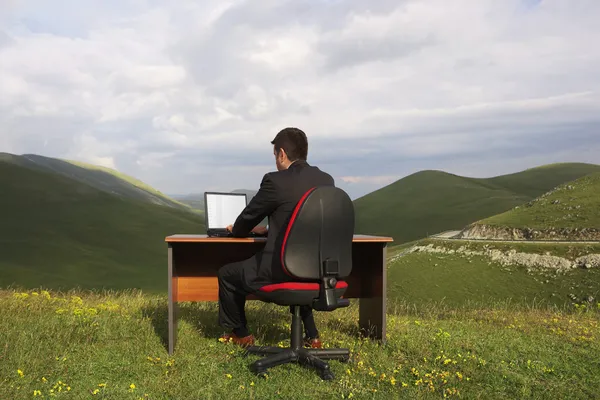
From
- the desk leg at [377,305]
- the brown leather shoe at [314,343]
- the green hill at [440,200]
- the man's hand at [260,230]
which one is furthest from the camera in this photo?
the green hill at [440,200]

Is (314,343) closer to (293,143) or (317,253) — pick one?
(317,253)

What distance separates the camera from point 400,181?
134 meters

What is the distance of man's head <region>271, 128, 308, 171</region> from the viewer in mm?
4617

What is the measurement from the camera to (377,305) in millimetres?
6133

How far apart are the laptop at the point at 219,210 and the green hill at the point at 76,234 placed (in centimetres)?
3821

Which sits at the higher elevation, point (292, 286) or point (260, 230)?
point (260, 230)

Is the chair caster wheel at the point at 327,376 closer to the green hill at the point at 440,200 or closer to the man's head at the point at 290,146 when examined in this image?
the man's head at the point at 290,146

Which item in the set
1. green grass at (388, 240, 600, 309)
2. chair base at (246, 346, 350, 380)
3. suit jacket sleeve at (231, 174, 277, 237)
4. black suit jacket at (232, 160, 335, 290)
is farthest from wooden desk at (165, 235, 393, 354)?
green grass at (388, 240, 600, 309)

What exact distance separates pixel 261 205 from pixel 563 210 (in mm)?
62809

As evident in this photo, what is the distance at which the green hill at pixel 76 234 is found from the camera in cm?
5122

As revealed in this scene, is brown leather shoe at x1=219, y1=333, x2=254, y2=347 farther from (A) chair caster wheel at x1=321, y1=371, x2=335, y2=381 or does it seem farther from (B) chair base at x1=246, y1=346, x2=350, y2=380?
(A) chair caster wheel at x1=321, y1=371, x2=335, y2=381

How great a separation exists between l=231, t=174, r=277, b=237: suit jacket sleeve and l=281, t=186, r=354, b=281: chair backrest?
360 millimetres

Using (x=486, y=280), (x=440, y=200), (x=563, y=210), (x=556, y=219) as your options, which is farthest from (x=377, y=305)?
(x=440, y=200)

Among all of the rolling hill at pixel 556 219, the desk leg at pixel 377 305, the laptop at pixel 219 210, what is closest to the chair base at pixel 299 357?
the desk leg at pixel 377 305
